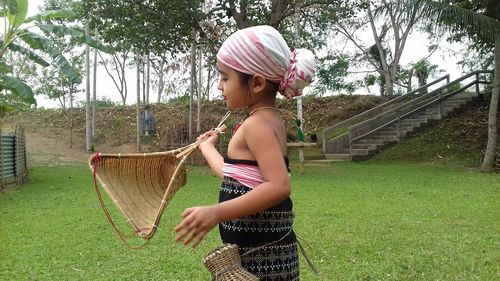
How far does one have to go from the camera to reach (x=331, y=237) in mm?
5215

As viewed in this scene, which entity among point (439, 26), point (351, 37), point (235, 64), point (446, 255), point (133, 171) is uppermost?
point (351, 37)

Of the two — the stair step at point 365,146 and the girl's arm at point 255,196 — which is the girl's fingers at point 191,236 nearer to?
the girl's arm at point 255,196

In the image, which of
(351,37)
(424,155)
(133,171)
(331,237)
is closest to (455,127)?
(424,155)

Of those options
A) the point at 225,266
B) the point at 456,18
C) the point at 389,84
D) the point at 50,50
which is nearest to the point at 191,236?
the point at 225,266

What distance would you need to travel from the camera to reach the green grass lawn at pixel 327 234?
4051 millimetres

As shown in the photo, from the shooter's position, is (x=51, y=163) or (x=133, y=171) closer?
(x=133, y=171)

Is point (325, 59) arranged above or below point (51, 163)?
above

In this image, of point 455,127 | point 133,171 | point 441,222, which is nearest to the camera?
point 133,171

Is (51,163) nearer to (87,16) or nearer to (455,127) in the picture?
(87,16)

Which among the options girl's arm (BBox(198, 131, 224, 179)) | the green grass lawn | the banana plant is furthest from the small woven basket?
the banana plant

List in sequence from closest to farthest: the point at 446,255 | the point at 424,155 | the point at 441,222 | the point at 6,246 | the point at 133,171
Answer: the point at 133,171 → the point at 446,255 → the point at 6,246 → the point at 441,222 → the point at 424,155

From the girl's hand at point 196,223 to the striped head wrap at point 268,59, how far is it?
475mm

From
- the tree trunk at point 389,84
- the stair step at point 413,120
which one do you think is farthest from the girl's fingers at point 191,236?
the tree trunk at point 389,84

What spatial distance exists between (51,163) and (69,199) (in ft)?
26.4
